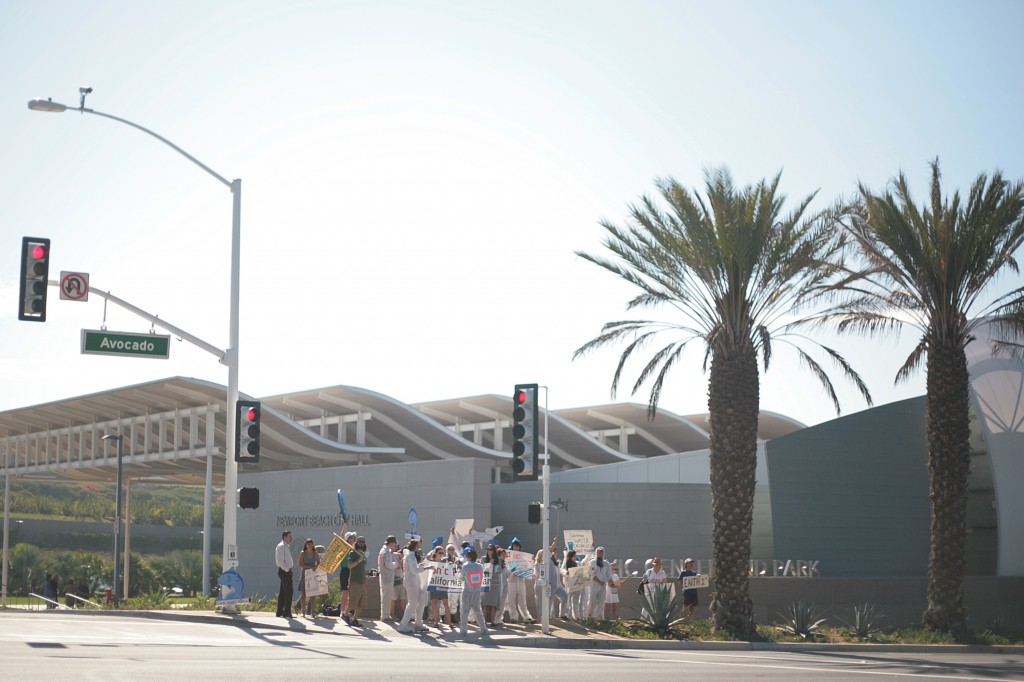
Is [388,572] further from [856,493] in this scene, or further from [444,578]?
[856,493]

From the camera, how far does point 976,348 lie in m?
35.6

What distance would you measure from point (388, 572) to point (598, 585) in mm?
5153

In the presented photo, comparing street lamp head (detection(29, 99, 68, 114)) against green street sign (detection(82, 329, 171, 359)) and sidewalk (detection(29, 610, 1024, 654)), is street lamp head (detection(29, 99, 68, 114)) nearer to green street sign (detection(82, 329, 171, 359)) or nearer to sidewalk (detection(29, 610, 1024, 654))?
green street sign (detection(82, 329, 171, 359))

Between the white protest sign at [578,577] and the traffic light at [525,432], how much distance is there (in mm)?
4805

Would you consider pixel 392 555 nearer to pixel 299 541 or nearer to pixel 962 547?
pixel 962 547

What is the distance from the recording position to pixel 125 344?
2289cm

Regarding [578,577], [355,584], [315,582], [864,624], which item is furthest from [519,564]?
[864,624]

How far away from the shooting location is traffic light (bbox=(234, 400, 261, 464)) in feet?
76.8

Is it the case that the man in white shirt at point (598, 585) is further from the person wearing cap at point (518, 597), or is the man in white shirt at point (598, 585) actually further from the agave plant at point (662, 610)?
the person wearing cap at point (518, 597)

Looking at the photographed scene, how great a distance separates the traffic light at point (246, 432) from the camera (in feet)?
76.8

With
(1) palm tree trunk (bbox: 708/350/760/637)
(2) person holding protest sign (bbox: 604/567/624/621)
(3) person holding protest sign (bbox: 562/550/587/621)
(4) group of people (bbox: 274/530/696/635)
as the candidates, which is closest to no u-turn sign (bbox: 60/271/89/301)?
(4) group of people (bbox: 274/530/696/635)

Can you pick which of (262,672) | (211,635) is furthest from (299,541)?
(262,672)

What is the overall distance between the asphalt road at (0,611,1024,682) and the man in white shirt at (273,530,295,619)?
1.43 metres

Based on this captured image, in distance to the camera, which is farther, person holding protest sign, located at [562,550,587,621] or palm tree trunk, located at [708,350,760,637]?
person holding protest sign, located at [562,550,587,621]
